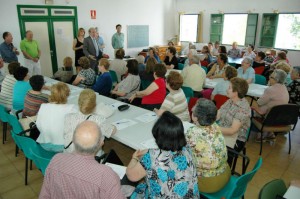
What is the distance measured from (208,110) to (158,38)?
1003cm

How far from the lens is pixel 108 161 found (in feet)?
7.55

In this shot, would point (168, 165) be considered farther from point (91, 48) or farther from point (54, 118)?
point (91, 48)

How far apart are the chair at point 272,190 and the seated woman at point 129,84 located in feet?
9.94

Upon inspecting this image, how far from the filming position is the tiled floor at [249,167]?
118 inches

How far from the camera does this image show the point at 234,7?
1045 centimetres

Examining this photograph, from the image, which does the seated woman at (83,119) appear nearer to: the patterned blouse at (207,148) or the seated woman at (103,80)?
the patterned blouse at (207,148)

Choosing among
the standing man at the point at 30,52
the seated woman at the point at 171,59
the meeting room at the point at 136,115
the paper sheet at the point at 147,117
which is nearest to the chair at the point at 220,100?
the meeting room at the point at 136,115

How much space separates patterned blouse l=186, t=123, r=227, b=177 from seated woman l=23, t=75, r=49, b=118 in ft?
6.99

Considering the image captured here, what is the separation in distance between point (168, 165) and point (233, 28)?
10.2 meters

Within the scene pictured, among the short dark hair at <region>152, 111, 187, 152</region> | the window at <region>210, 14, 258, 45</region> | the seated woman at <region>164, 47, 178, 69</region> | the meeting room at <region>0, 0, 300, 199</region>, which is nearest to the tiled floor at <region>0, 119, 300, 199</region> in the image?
the meeting room at <region>0, 0, 300, 199</region>

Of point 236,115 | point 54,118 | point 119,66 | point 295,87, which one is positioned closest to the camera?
point 54,118

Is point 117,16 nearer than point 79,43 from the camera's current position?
No

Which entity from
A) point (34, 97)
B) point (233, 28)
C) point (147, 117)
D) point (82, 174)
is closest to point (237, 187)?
point (82, 174)

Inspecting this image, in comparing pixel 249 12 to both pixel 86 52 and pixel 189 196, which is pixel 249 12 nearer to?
pixel 86 52
